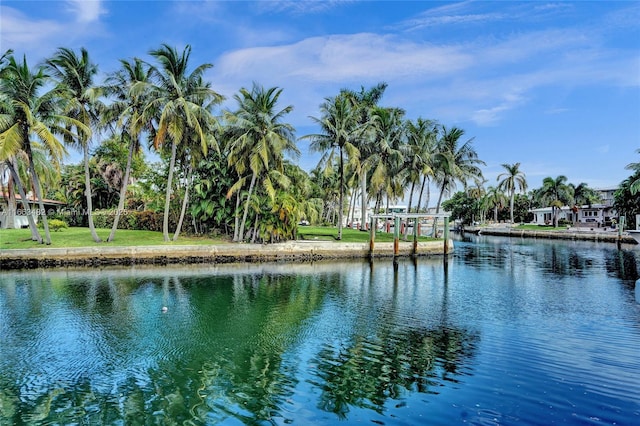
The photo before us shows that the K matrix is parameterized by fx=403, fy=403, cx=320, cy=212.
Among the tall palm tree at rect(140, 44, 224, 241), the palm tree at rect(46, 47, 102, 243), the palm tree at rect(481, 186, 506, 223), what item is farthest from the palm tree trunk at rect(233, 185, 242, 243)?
the palm tree at rect(481, 186, 506, 223)

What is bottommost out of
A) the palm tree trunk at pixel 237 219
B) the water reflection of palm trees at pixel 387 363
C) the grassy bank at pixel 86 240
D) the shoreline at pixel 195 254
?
the water reflection of palm trees at pixel 387 363

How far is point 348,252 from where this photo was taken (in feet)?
115

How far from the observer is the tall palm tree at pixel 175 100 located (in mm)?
29766

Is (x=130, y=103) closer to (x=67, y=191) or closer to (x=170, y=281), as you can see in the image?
(x=170, y=281)

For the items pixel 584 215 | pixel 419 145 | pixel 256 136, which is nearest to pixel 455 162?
pixel 419 145

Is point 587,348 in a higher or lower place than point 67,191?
lower

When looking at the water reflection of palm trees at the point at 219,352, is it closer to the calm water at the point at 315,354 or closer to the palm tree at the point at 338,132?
the calm water at the point at 315,354

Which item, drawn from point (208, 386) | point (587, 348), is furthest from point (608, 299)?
point (208, 386)

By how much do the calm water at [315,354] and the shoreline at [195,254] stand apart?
5834 millimetres

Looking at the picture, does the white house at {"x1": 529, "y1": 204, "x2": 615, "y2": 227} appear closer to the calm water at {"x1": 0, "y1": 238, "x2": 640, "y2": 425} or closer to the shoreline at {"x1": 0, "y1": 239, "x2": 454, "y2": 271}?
the shoreline at {"x1": 0, "y1": 239, "x2": 454, "y2": 271}

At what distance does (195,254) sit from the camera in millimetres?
30484

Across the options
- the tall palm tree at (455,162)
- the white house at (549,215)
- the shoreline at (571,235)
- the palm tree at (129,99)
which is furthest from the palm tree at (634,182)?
the palm tree at (129,99)

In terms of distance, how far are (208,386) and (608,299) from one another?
18390mm

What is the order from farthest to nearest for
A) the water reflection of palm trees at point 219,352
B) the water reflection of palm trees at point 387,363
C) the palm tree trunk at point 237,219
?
the palm tree trunk at point 237,219 → the water reflection of palm trees at point 387,363 → the water reflection of palm trees at point 219,352
